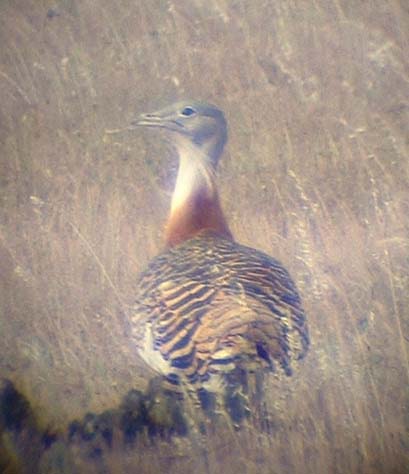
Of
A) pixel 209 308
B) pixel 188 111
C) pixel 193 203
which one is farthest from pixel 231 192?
pixel 209 308

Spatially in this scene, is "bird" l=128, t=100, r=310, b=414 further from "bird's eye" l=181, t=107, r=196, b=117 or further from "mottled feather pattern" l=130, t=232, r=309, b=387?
"bird's eye" l=181, t=107, r=196, b=117

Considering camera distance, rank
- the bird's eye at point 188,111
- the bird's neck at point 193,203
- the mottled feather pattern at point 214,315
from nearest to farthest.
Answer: the mottled feather pattern at point 214,315, the bird's neck at point 193,203, the bird's eye at point 188,111

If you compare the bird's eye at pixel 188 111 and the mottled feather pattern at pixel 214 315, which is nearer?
the mottled feather pattern at pixel 214 315

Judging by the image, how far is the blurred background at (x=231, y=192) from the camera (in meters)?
2.30

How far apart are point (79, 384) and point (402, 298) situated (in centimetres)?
153

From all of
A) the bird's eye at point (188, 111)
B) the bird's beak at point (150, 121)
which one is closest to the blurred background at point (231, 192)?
the bird's beak at point (150, 121)

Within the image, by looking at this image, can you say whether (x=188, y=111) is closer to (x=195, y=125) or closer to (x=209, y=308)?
(x=195, y=125)

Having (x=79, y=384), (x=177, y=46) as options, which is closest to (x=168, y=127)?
(x=177, y=46)

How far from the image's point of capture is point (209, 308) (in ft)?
6.73

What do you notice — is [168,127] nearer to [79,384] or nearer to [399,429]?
[79,384]

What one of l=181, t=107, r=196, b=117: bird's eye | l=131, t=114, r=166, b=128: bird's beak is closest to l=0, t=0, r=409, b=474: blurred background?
l=131, t=114, r=166, b=128: bird's beak

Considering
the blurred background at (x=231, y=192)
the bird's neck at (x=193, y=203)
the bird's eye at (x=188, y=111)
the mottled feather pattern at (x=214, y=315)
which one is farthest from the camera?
the bird's eye at (x=188, y=111)

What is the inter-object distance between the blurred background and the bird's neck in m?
0.16

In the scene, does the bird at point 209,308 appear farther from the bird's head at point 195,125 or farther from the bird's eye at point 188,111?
the bird's eye at point 188,111
